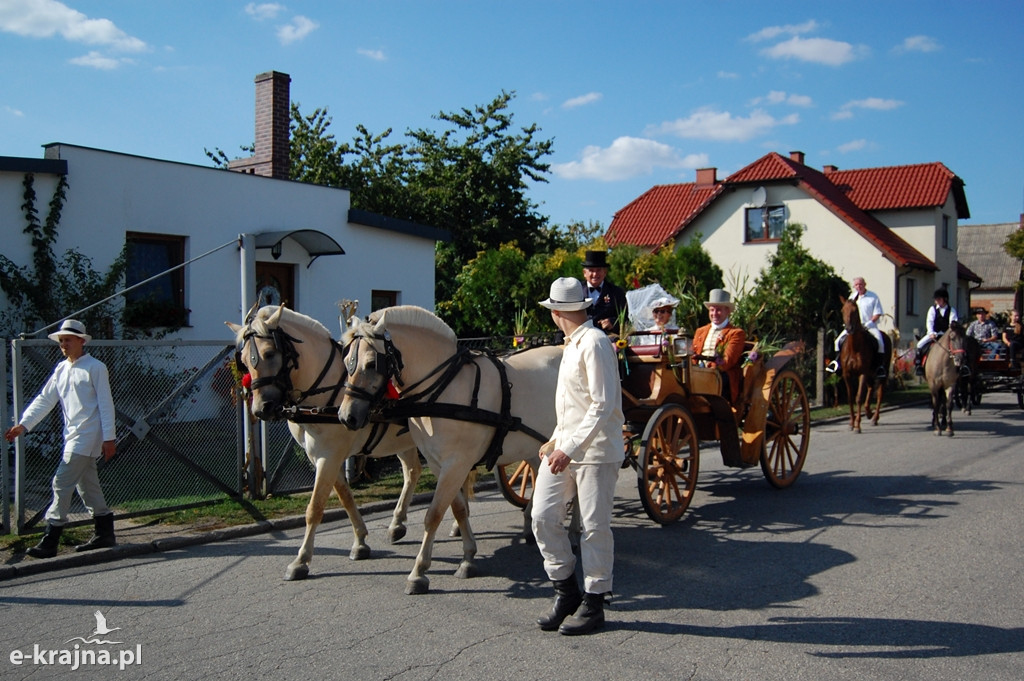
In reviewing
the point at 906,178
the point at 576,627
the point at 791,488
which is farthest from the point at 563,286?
the point at 906,178

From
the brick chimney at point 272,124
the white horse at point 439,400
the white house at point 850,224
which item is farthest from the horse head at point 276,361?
the white house at point 850,224

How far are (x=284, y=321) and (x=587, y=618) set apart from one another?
3.24 m

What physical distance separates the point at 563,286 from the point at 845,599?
2713mm

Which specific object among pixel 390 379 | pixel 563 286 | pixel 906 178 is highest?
pixel 906 178

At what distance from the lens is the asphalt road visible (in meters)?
4.48

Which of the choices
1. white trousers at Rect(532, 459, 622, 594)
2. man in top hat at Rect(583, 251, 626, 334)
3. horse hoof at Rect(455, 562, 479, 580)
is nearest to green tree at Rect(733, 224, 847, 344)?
man in top hat at Rect(583, 251, 626, 334)

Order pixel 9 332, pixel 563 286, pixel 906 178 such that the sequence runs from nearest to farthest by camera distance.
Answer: pixel 563 286, pixel 9 332, pixel 906 178

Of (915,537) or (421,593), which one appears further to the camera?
(915,537)

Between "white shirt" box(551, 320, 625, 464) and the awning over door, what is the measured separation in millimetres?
9115

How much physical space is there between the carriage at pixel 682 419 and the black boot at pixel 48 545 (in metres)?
3.59

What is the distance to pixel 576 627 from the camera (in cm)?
484

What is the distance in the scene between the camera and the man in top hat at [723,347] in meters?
8.62

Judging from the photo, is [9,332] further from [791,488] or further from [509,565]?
[791,488]

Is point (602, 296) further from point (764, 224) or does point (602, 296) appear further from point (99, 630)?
point (764, 224)
